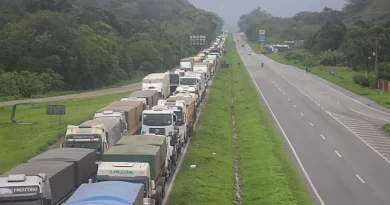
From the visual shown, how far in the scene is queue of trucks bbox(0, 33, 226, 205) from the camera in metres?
16.4

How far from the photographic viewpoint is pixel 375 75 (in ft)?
241

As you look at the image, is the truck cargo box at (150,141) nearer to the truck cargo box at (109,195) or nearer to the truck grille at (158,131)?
the truck grille at (158,131)

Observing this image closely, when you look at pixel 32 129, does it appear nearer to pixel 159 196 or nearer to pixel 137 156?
pixel 137 156

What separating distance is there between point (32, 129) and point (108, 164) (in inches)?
897

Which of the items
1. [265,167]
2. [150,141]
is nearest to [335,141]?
[265,167]

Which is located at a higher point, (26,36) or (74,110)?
(26,36)

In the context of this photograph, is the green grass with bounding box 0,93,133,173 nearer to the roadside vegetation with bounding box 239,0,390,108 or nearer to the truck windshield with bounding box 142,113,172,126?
the truck windshield with bounding box 142,113,172,126

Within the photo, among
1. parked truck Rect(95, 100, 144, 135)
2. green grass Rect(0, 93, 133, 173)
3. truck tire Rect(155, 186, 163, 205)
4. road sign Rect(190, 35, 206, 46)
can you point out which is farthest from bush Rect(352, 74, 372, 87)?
road sign Rect(190, 35, 206, 46)

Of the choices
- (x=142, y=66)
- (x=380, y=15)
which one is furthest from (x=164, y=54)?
(x=380, y=15)

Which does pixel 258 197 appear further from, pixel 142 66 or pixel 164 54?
pixel 164 54

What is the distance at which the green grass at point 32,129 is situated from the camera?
105 ft

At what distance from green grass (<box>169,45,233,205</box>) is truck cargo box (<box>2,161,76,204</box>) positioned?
205 inches

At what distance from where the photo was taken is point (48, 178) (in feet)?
58.2

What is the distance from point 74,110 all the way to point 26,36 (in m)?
19.5
